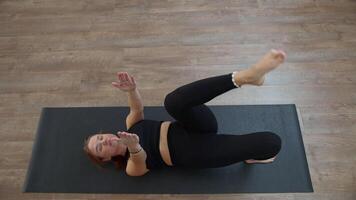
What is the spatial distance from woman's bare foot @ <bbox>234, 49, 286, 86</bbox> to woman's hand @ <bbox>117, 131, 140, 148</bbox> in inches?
16.8

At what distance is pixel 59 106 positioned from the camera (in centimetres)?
188

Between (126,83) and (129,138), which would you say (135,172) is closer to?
(129,138)

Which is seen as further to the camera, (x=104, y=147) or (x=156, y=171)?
(x=156, y=171)

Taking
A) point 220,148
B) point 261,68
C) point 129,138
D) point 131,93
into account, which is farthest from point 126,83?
point 261,68

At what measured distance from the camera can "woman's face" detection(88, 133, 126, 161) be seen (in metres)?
1.41

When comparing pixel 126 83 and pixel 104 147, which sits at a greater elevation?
pixel 126 83

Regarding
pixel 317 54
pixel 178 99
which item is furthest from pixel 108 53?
pixel 317 54

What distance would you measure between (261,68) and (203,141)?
45 cm

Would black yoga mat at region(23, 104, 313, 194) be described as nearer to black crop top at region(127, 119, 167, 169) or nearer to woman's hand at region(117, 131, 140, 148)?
black crop top at region(127, 119, 167, 169)

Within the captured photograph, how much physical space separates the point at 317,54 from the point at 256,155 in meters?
0.88

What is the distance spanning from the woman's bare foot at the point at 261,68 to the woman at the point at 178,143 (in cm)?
20

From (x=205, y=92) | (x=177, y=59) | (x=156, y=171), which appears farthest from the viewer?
(x=177, y=59)

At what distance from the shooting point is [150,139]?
1.48 meters

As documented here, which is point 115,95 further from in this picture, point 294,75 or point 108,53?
point 294,75
